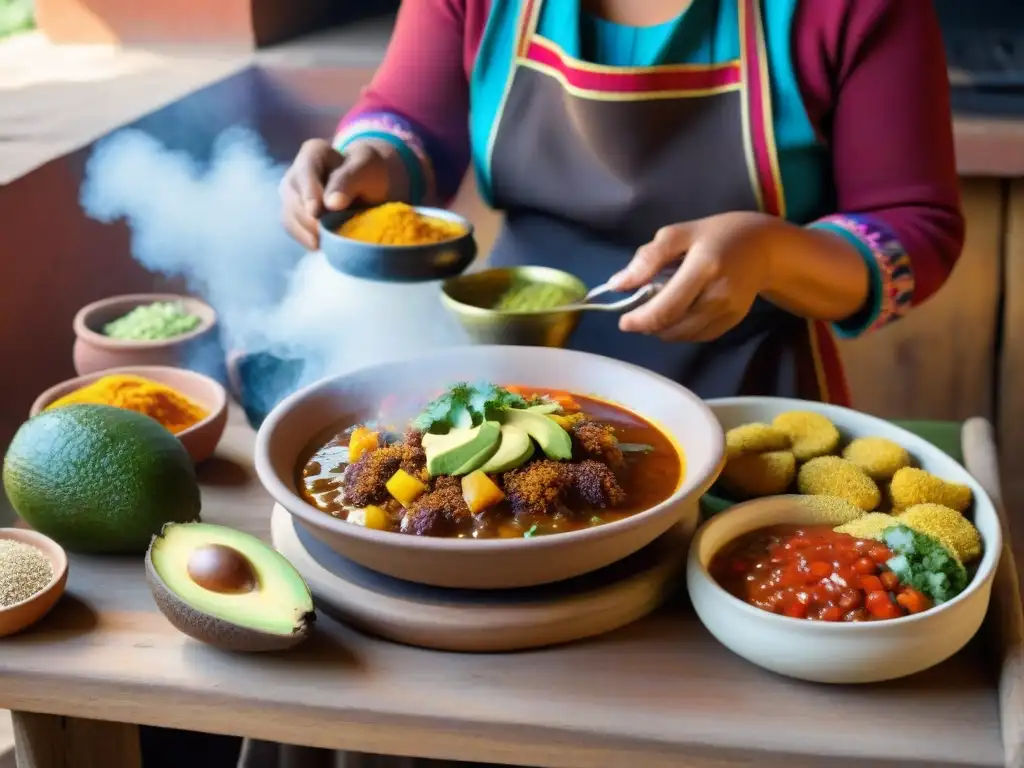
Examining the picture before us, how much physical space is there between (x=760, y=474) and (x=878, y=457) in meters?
0.14

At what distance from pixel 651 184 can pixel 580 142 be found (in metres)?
0.13

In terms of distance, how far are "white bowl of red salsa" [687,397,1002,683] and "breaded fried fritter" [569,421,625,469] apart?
0.13 m

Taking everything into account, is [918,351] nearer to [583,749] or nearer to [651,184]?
[651,184]

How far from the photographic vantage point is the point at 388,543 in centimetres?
99

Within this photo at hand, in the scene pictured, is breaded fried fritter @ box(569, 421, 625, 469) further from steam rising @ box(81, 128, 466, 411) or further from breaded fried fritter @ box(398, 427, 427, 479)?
steam rising @ box(81, 128, 466, 411)

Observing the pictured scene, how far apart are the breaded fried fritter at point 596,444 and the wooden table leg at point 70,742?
0.59m

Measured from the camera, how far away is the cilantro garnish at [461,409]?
116 cm

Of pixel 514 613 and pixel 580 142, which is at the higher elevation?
pixel 580 142

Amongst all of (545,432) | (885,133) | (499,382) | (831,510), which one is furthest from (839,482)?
(885,133)

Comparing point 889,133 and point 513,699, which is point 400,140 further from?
point 513,699

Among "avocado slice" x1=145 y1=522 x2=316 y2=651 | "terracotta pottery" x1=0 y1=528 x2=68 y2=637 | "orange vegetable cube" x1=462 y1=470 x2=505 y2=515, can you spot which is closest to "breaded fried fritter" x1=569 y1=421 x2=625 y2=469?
"orange vegetable cube" x1=462 y1=470 x2=505 y2=515

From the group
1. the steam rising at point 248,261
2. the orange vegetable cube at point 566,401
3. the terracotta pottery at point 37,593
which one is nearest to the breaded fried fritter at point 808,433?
the orange vegetable cube at point 566,401

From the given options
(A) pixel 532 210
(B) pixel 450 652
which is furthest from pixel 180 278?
(B) pixel 450 652

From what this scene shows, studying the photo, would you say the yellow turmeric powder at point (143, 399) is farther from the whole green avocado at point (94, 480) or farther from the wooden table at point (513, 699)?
the wooden table at point (513, 699)
